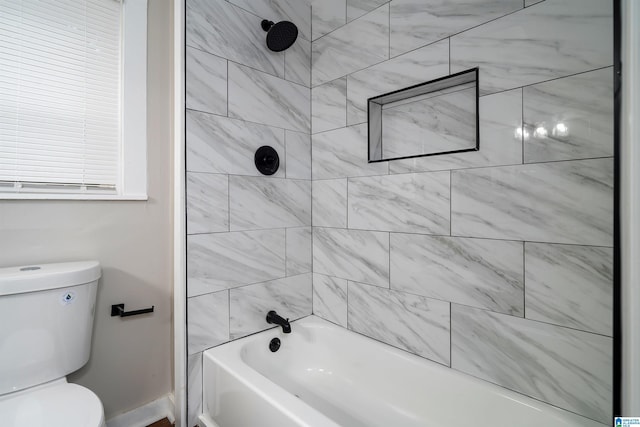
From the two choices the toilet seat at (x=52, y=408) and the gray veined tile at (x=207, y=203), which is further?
the gray veined tile at (x=207, y=203)

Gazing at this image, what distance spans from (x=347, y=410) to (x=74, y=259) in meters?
1.55

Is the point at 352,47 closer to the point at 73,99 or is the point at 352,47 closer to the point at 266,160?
the point at 266,160

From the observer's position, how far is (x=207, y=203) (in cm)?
160

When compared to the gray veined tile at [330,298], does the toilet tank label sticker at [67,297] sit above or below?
above

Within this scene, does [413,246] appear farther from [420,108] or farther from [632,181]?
[632,181]

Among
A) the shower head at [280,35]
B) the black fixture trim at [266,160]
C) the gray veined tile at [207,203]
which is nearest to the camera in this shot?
the gray veined tile at [207,203]

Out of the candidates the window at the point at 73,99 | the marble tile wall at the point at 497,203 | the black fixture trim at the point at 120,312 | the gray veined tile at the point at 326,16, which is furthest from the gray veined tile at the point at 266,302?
the gray veined tile at the point at 326,16

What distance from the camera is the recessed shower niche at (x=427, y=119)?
56.2 inches

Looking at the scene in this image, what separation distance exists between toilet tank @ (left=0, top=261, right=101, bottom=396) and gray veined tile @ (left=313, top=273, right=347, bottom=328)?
1223mm

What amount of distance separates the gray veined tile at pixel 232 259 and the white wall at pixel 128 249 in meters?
0.28

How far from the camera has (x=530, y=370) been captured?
1207mm

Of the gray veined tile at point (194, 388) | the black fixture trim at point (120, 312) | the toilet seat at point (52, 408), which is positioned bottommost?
the gray veined tile at point (194, 388)

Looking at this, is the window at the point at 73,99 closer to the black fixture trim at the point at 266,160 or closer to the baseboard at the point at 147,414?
the black fixture trim at the point at 266,160

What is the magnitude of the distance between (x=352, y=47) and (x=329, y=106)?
1.17 ft
